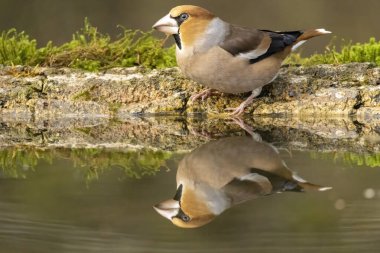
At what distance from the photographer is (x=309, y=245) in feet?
6.63

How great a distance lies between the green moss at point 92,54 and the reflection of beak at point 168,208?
2835 millimetres

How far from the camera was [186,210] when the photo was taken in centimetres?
244

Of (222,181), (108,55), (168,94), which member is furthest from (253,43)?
(222,181)

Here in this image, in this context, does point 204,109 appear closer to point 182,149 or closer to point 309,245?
point 182,149

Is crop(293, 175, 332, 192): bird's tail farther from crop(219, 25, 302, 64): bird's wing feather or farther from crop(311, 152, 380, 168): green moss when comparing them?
crop(219, 25, 302, 64): bird's wing feather

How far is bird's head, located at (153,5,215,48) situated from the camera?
4.62 m

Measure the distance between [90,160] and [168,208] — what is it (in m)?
0.93

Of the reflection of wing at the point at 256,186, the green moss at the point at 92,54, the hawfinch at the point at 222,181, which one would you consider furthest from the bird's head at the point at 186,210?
the green moss at the point at 92,54

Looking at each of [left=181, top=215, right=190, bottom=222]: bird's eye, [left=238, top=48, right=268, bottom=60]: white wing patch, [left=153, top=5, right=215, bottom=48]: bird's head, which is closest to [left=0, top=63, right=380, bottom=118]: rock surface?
[left=238, top=48, right=268, bottom=60]: white wing patch

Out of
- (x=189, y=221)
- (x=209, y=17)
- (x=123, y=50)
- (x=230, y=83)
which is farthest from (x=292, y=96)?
(x=189, y=221)

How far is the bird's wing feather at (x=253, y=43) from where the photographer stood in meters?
4.62

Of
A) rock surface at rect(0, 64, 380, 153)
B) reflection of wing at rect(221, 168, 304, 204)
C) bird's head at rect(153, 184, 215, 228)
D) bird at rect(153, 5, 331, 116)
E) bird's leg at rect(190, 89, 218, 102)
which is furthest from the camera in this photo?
bird's leg at rect(190, 89, 218, 102)

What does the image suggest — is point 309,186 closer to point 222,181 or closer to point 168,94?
point 222,181

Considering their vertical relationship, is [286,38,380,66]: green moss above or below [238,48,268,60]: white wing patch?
below
